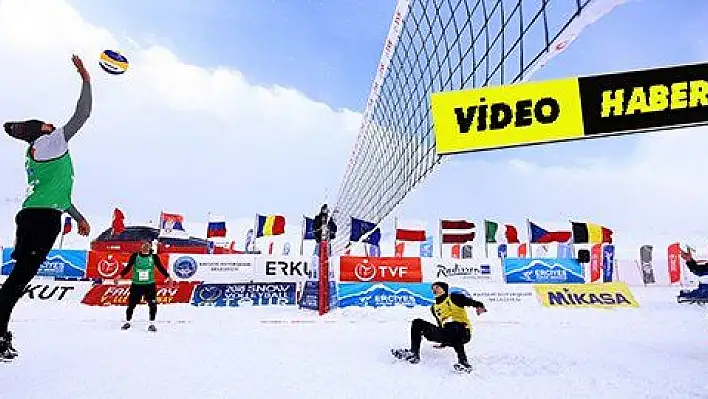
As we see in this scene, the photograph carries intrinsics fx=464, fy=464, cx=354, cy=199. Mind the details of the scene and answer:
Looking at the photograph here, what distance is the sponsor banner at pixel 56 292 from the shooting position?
1047 cm

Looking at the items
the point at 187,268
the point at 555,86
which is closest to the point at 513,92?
the point at 555,86

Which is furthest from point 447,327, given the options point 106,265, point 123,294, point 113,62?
point 106,265

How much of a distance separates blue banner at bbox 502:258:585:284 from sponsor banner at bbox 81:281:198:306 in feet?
33.2

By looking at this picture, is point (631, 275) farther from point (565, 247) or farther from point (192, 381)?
point (192, 381)

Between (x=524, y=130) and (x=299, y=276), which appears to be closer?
(x=524, y=130)

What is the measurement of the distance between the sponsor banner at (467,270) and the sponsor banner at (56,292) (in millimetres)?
9689

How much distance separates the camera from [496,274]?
1570 centimetres

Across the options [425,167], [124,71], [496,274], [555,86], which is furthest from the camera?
[496,274]

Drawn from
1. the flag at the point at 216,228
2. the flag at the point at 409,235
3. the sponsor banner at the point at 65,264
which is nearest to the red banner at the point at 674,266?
the flag at the point at 409,235

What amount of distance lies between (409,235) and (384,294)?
32.8 ft

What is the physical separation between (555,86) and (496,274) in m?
13.5

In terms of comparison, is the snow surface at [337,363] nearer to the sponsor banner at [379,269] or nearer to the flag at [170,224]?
the sponsor banner at [379,269]

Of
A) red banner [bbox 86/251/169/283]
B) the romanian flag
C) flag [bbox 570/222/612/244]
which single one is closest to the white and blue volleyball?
red banner [bbox 86/251/169/283]

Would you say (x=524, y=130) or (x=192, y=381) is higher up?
(x=524, y=130)
